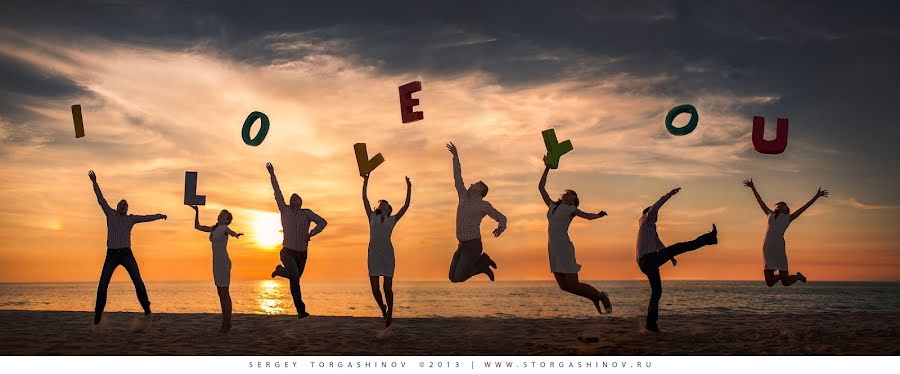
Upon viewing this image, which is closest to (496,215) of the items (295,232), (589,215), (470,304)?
(589,215)

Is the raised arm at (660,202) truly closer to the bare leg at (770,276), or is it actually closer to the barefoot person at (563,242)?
the barefoot person at (563,242)

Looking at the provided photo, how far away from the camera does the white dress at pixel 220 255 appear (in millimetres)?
12555

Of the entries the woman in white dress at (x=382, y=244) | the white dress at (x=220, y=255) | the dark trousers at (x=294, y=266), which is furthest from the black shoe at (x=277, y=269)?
the woman in white dress at (x=382, y=244)

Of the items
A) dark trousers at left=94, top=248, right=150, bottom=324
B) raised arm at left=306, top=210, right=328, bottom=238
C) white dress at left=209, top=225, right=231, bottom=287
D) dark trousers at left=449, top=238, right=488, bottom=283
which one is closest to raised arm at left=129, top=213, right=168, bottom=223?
dark trousers at left=94, top=248, right=150, bottom=324

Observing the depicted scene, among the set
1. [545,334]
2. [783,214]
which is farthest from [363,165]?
[783,214]

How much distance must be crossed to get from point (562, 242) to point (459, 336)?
2491 mm

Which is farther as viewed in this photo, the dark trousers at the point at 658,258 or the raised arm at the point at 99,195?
the raised arm at the point at 99,195

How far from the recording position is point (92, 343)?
38.7 ft

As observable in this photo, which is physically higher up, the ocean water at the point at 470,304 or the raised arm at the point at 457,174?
the raised arm at the point at 457,174

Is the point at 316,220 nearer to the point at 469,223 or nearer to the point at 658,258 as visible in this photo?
the point at 469,223

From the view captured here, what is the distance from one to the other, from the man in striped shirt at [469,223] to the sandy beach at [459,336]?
3.66 feet

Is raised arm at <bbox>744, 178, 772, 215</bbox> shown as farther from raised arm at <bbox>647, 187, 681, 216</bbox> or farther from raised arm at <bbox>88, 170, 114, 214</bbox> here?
raised arm at <bbox>88, 170, 114, 214</bbox>

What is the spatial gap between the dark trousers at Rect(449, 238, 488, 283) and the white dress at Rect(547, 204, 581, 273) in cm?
157

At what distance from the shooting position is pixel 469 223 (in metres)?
12.9
